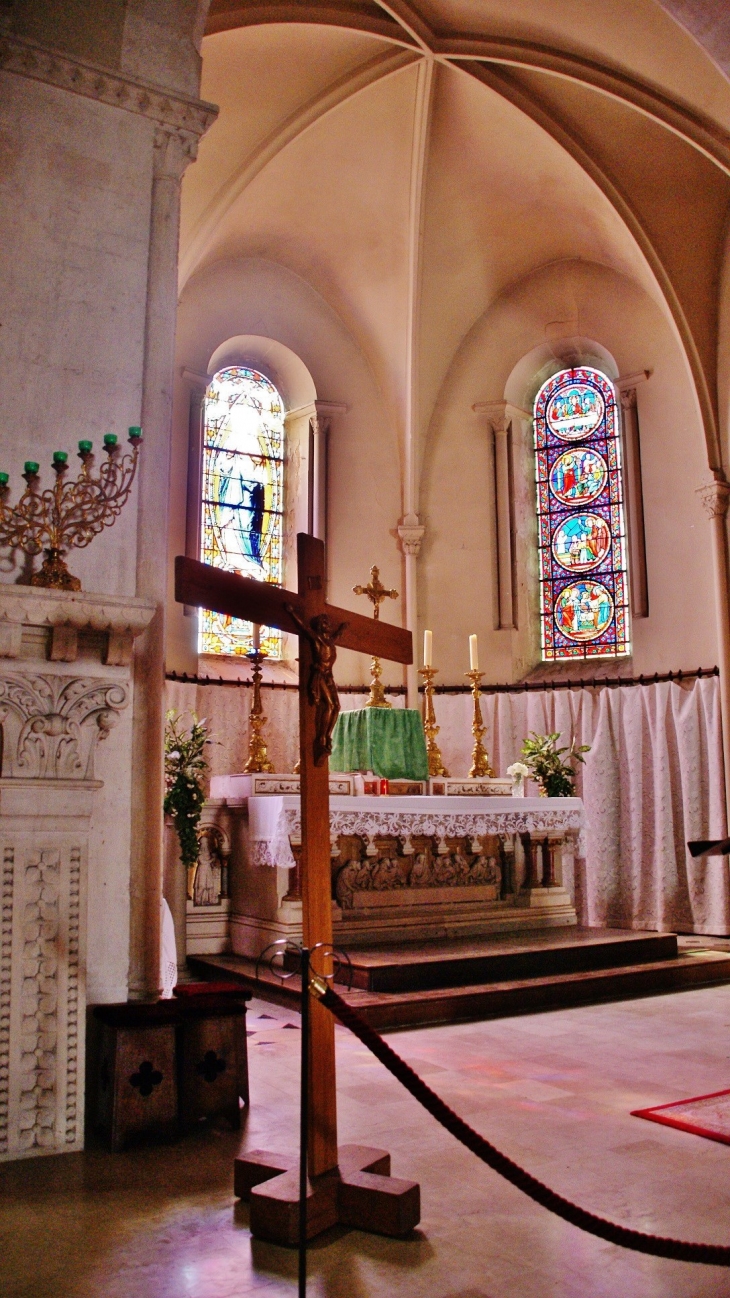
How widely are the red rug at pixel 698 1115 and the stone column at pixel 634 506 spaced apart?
298 inches

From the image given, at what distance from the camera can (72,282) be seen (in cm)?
511

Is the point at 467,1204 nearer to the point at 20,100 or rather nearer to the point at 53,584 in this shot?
the point at 53,584

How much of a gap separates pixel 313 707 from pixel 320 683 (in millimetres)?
94

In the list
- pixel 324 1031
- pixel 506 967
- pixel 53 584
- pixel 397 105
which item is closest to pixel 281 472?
pixel 397 105

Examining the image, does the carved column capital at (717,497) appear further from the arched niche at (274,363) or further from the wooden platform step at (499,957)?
the arched niche at (274,363)

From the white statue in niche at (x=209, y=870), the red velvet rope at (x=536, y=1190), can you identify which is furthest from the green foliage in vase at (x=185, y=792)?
the red velvet rope at (x=536, y=1190)

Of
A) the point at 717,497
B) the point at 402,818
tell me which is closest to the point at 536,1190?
the point at 402,818

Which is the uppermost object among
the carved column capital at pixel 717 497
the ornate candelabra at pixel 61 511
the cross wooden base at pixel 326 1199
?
the carved column capital at pixel 717 497

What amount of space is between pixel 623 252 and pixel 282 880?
8050mm

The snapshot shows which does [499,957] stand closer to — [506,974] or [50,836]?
[506,974]

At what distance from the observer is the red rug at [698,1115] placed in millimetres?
4367

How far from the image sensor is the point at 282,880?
840 centimetres

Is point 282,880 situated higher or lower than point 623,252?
lower

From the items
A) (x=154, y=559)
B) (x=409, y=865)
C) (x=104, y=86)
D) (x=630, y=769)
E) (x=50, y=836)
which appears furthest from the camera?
(x=630, y=769)
